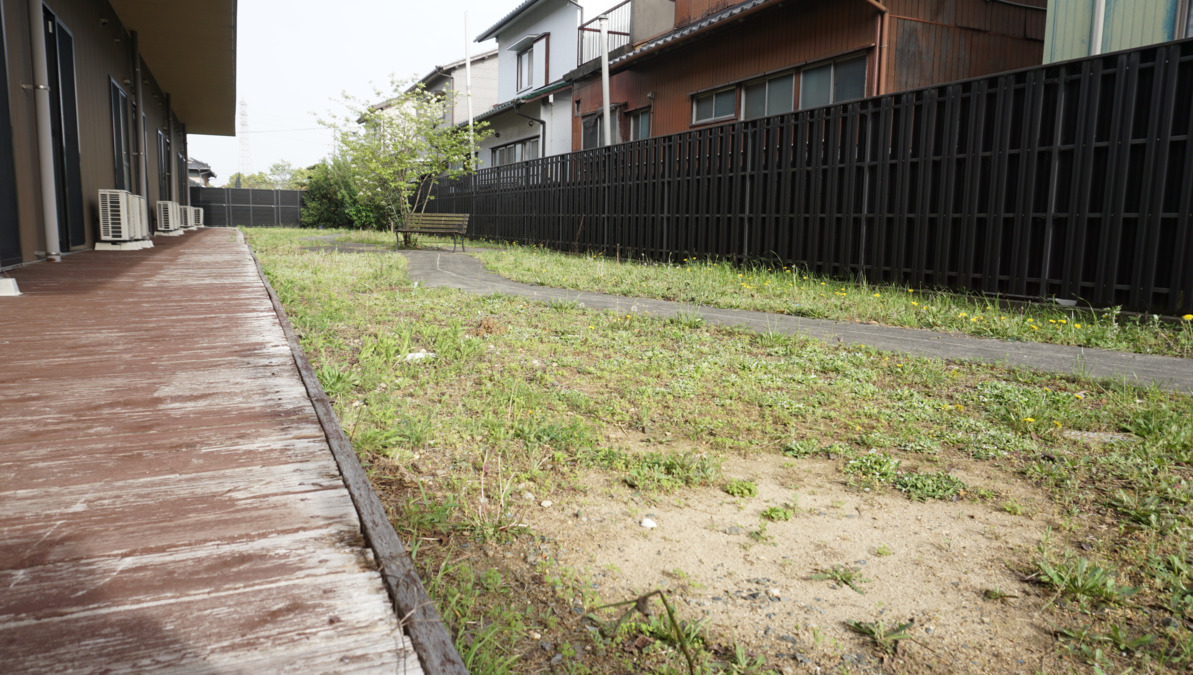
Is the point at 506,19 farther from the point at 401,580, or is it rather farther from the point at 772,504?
the point at 401,580

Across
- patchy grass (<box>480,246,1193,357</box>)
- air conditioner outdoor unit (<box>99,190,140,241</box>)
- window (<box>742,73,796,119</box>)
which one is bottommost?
patchy grass (<box>480,246,1193,357</box>)

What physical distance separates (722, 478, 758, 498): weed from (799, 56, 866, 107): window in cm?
904

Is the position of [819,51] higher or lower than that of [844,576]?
higher

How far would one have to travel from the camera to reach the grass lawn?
162cm

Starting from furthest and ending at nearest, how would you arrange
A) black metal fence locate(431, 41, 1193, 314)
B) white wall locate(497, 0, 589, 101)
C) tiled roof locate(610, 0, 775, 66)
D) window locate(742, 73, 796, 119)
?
1. white wall locate(497, 0, 589, 101)
2. window locate(742, 73, 796, 119)
3. tiled roof locate(610, 0, 775, 66)
4. black metal fence locate(431, 41, 1193, 314)

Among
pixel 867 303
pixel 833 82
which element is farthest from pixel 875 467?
pixel 833 82

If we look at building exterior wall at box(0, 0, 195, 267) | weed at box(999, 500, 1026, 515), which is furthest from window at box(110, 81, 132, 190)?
weed at box(999, 500, 1026, 515)

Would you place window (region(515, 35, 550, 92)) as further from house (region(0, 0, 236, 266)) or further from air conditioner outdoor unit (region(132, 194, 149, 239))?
air conditioner outdoor unit (region(132, 194, 149, 239))

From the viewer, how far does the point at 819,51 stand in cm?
1051

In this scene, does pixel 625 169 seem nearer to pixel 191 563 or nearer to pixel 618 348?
pixel 618 348

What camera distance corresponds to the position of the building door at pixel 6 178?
6.16 meters

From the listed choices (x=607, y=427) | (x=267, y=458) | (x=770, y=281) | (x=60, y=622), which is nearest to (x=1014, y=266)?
(x=770, y=281)

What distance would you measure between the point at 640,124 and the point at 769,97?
4629 mm

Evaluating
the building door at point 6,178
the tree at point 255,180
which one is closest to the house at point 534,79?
the building door at point 6,178
